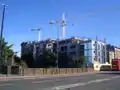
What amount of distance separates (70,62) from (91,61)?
898 centimetres

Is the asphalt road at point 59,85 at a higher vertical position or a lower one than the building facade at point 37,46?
lower

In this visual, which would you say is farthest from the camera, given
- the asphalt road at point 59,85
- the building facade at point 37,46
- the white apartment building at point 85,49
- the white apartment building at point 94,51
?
the building facade at point 37,46

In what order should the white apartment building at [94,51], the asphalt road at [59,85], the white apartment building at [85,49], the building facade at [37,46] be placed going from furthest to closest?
the building facade at [37,46], the white apartment building at [85,49], the white apartment building at [94,51], the asphalt road at [59,85]

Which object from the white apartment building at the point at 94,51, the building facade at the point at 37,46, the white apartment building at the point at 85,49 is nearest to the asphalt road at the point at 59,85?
the white apartment building at the point at 85,49

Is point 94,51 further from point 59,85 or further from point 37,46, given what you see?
point 59,85

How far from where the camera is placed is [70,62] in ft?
420

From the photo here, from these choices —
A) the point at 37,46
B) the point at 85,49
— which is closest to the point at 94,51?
the point at 85,49

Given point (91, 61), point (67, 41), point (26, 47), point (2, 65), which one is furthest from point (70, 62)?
point (2, 65)

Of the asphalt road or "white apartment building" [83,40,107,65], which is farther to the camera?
"white apartment building" [83,40,107,65]

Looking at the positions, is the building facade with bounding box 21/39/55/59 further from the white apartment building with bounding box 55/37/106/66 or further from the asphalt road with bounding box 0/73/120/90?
the asphalt road with bounding box 0/73/120/90

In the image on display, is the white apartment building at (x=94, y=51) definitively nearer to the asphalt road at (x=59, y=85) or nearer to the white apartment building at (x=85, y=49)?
the white apartment building at (x=85, y=49)

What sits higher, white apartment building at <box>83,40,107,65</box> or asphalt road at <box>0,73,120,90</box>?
white apartment building at <box>83,40,107,65</box>

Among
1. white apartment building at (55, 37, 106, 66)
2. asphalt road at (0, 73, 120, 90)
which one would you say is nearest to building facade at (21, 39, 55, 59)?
white apartment building at (55, 37, 106, 66)

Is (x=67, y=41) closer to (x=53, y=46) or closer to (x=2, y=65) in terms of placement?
(x=53, y=46)
